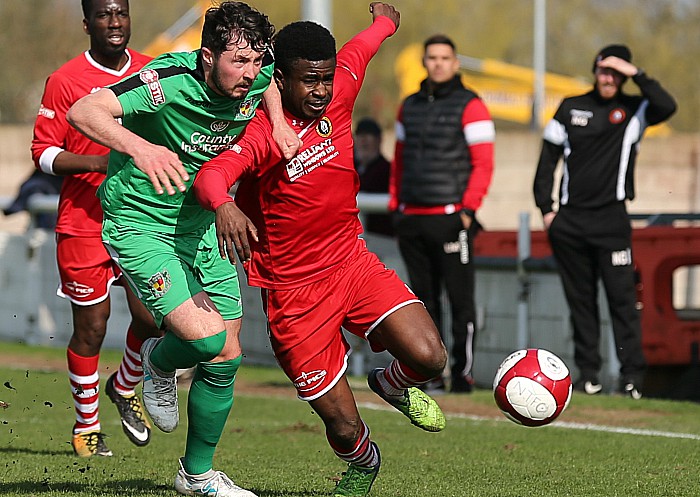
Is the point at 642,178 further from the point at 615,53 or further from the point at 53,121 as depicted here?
the point at 53,121

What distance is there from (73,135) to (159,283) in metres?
2.16

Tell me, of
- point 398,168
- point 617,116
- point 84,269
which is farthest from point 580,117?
point 84,269

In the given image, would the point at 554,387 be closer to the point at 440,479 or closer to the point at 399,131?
the point at 440,479

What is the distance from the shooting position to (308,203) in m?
6.49

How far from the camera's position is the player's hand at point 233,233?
541 centimetres

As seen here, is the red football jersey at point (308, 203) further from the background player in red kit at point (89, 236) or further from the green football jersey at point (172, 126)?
the background player in red kit at point (89, 236)

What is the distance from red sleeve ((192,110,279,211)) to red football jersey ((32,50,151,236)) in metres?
2.03

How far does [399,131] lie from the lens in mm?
11219

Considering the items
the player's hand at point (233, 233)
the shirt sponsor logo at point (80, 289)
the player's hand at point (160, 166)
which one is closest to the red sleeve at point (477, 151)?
the shirt sponsor logo at point (80, 289)

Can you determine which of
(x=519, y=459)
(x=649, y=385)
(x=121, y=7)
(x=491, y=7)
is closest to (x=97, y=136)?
(x=121, y=7)

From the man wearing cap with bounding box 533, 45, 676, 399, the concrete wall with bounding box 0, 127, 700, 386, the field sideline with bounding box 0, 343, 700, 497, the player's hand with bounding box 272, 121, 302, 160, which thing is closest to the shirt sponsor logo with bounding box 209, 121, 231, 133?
the player's hand with bounding box 272, 121, 302, 160

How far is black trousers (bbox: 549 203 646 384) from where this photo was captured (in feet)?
34.5

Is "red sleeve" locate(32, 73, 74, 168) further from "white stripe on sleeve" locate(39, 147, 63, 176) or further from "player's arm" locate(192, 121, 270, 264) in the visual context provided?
"player's arm" locate(192, 121, 270, 264)

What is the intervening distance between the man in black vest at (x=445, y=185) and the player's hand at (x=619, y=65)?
1079mm
